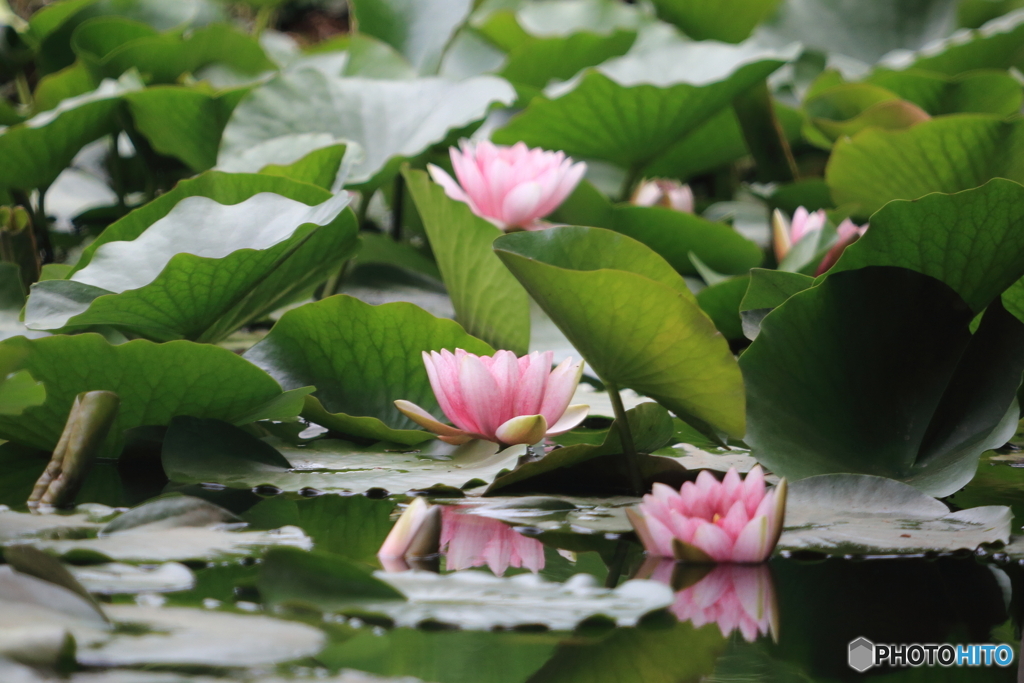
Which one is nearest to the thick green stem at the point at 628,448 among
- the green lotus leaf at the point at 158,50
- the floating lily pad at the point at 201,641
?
the floating lily pad at the point at 201,641

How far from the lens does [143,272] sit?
0.62 metres

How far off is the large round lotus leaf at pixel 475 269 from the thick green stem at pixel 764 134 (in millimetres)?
613

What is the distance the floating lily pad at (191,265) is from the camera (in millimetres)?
606

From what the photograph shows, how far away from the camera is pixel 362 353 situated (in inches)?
28.0

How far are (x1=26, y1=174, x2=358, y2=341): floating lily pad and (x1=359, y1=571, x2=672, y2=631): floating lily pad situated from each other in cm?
30

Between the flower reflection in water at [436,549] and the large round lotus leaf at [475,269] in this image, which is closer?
the flower reflection in water at [436,549]

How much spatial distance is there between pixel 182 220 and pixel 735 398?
43cm

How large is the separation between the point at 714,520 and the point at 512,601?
138 mm

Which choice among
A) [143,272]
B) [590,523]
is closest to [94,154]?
[143,272]

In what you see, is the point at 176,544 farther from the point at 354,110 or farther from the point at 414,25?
the point at 414,25

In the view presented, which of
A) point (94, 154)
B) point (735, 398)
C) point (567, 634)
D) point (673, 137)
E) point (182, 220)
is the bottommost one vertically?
point (567, 634)

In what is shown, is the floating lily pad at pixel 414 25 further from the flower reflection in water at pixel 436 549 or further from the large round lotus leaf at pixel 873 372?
the flower reflection in water at pixel 436 549

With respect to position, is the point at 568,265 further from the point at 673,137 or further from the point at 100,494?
the point at 673,137

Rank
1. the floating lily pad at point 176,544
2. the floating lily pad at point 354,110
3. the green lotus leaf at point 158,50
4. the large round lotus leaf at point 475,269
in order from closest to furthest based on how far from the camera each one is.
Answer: the floating lily pad at point 176,544 < the large round lotus leaf at point 475,269 < the floating lily pad at point 354,110 < the green lotus leaf at point 158,50
